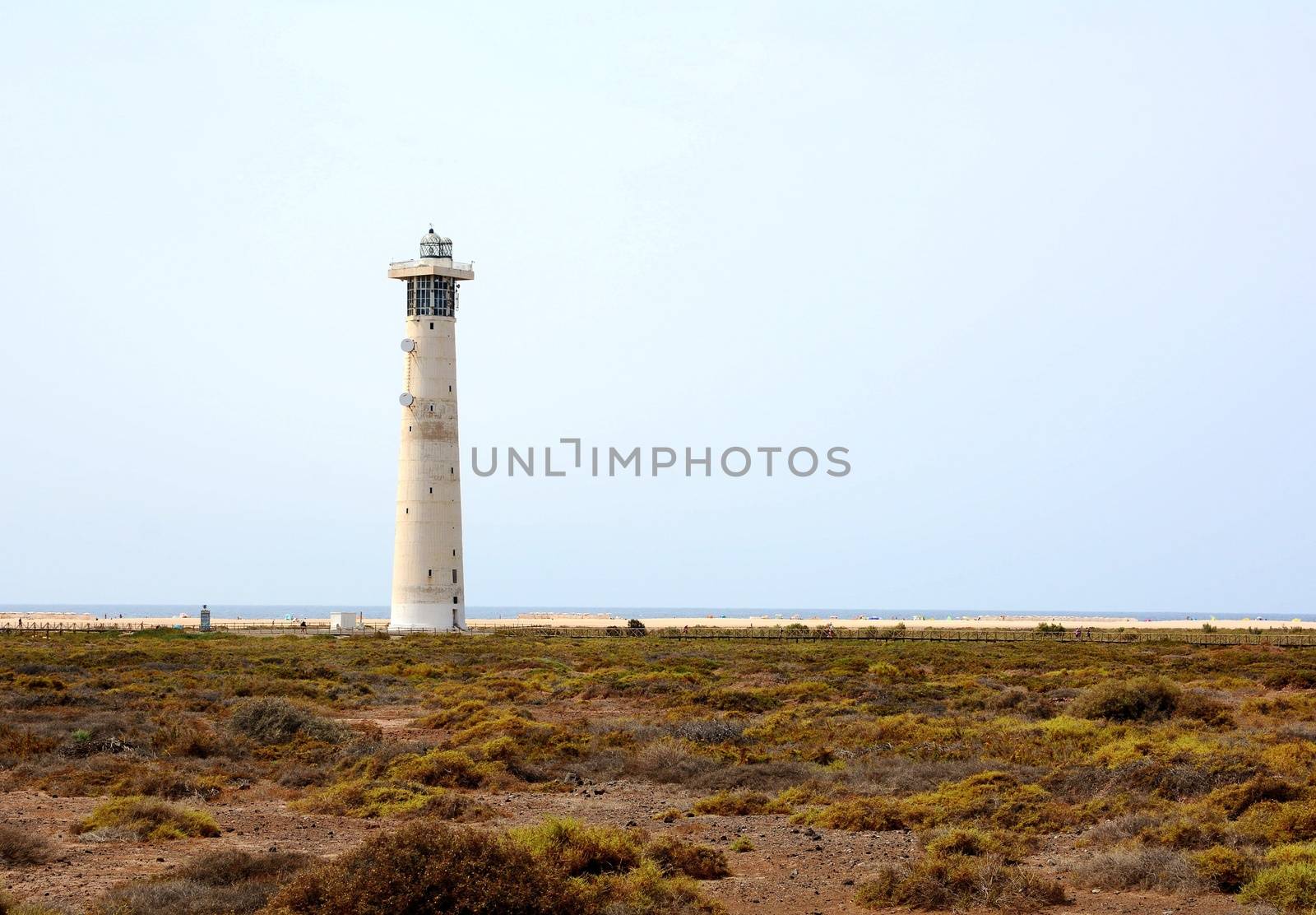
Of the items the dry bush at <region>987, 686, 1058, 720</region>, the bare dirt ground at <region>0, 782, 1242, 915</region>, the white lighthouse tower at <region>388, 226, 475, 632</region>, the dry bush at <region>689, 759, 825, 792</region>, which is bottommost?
the bare dirt ground at <region>0, 782, 1242, 915</region>

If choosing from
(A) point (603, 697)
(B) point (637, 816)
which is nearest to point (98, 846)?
(B) point (637, 816)

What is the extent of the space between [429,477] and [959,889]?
51091 millimetres

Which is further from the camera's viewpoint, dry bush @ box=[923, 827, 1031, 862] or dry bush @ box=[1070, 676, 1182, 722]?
dry bush @ box=[1070, 676, 1182, 722]

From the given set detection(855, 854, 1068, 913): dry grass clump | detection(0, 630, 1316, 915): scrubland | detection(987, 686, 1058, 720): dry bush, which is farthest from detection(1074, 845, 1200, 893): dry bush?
detection(987, 686, 1058, 720): dry bush

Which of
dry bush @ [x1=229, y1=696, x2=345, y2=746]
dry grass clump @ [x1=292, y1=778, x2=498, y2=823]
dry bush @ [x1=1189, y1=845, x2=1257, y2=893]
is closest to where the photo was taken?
dry bush @ [x1=1189, y1=845, x2=1257, y2=893]

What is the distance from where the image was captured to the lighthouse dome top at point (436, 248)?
65.1 metres

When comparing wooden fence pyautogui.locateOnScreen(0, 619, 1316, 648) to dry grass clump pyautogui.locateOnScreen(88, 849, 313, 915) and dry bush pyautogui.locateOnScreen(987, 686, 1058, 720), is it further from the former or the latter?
dry grass clump pyautogui.locateOnScreen(88, 849, 313, 915)

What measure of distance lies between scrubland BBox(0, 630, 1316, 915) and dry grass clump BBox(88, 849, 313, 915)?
0.03 m

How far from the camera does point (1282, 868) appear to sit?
41.2 ft

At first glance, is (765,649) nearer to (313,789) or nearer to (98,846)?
(313,789)

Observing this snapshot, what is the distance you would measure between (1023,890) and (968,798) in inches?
176

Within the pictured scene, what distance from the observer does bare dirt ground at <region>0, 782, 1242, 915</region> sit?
42.9 feet

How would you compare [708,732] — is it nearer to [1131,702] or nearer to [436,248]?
[1131,702]

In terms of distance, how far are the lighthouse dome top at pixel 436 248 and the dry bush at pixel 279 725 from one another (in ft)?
137
